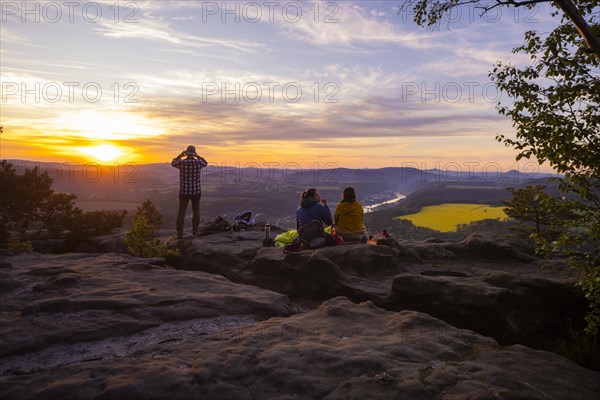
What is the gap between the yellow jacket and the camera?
1365 cm

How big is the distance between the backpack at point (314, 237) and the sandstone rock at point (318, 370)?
21.3 ft

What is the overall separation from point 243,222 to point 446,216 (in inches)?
4562

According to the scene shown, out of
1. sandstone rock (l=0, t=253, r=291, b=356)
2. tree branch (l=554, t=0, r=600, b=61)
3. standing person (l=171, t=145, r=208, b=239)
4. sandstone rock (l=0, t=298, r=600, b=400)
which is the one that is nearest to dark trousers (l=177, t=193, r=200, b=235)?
standing person (l=171, t=145, r=208, b=239)

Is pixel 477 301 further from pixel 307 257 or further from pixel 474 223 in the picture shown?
pixel 474 223

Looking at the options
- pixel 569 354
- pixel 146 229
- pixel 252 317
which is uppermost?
pixel 146 229

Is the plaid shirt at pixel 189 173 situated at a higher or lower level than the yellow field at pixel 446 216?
higher

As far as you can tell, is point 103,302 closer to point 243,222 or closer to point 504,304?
point 504,304

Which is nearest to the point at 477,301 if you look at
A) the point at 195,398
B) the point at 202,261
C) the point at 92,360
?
the point at 195,398

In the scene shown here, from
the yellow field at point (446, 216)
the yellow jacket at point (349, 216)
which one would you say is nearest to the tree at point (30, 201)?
the yellow jacket at point (349, 216)

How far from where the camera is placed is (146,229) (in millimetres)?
13719

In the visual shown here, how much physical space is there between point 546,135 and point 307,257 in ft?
22.6

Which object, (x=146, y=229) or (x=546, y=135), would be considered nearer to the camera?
(x=546, y=135)

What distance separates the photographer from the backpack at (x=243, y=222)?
1959cm

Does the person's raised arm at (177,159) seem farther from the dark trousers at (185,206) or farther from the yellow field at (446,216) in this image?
the yellow field at (446,216)
